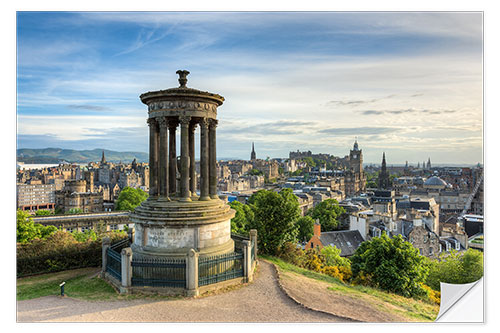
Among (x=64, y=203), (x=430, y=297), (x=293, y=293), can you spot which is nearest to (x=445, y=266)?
(x=430, y=297)

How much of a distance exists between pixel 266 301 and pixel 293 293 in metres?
1.57

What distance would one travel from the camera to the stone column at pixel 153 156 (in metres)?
17.4

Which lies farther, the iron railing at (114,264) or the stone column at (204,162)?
the stone column at (204,162)

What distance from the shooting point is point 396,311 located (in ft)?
46.8

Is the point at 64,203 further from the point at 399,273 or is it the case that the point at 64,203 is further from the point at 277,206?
the point at 399,273

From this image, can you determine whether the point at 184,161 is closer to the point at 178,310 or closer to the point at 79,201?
the point at 178,310

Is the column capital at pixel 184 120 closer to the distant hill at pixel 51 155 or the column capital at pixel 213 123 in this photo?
the column capital at pixel 213 123

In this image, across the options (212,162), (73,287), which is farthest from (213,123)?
(73,287)

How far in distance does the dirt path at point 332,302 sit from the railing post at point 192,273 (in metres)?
4.01

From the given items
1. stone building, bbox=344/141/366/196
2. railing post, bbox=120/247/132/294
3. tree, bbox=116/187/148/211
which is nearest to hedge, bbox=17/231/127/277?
railing post, bbox=120/247/132/294

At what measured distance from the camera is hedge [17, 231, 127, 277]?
63.0 ft

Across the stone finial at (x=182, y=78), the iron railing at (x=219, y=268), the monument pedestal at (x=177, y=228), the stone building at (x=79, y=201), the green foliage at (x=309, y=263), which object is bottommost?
the stone building at (x=79, y=201)

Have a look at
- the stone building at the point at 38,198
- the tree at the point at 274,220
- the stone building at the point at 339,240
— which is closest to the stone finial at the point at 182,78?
the tree at the point at 274,220

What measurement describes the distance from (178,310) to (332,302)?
630 cm
